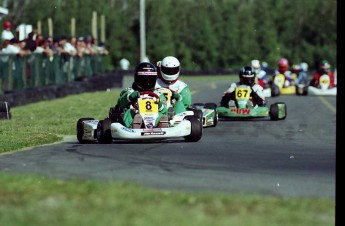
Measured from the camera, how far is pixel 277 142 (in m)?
17.9

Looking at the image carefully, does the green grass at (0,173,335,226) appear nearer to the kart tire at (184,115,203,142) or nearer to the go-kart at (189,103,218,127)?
the kart tire at (184,115,203,142)

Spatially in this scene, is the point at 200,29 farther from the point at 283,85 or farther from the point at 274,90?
the point at 274,90

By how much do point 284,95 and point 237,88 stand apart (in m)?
12.2

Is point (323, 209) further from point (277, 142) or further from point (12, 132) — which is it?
point (12, 132)

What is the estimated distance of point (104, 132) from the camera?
17.4 meters

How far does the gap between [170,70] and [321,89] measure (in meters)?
16.1

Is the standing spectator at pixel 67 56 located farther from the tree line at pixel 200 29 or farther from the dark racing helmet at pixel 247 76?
the tree line at pixel 200 29

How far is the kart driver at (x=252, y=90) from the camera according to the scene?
79.8 feet

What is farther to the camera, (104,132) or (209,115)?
(209,115)

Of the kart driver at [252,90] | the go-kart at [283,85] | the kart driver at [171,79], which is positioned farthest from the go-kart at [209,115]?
the go-kart at [283,85]

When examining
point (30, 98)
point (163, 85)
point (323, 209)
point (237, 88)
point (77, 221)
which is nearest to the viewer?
point (77, 221)

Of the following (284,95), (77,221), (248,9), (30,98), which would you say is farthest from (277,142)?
(248,9)

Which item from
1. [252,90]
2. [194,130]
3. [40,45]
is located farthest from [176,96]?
[40,45]

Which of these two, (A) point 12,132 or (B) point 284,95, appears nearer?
(A) point 12,132
